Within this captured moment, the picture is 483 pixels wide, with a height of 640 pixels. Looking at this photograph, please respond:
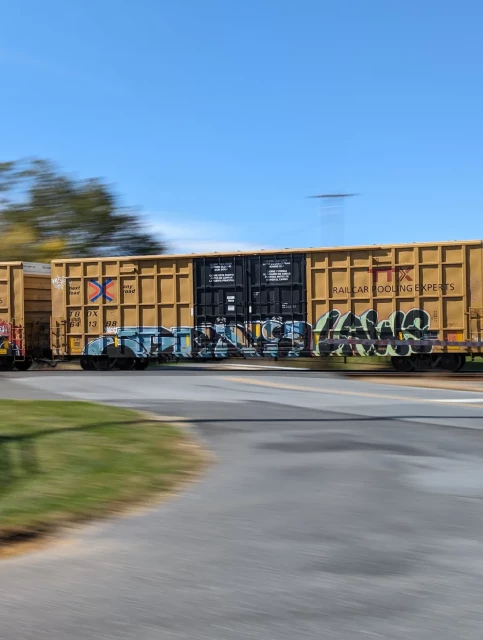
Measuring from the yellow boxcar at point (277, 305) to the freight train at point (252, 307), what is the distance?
3cm

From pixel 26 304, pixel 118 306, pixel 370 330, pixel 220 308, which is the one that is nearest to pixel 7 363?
pixel 26 304

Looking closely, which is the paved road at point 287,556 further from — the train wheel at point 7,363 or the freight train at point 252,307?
the train wheel at point 7,363

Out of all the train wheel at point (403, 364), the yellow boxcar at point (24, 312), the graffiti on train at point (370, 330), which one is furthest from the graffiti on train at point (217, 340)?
the train wheel at point (403, 364)

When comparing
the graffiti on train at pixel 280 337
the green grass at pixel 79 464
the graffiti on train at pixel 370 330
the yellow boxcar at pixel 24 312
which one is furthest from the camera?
the yellow boxcar at pixel 24 312

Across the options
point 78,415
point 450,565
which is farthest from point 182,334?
point 450,565

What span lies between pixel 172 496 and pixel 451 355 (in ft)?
55.3

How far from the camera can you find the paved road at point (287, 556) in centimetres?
391

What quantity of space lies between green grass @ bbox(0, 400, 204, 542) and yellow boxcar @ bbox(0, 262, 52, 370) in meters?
14.4

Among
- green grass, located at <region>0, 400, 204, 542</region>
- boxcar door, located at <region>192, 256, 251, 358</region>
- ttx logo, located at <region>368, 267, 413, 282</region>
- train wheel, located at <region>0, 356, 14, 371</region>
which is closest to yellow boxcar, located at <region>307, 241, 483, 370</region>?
ttx logo, located at <region>368, 267, 413, 282</region>

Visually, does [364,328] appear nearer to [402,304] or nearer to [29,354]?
[402,304]

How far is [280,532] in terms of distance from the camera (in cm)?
550

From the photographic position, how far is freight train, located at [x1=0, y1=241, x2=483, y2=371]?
21547 millimetres

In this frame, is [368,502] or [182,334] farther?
[182,334]

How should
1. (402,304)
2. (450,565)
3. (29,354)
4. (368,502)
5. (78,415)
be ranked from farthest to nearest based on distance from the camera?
(29,354) < (402,304) < (78,415) < (368,502) < (450,565)
